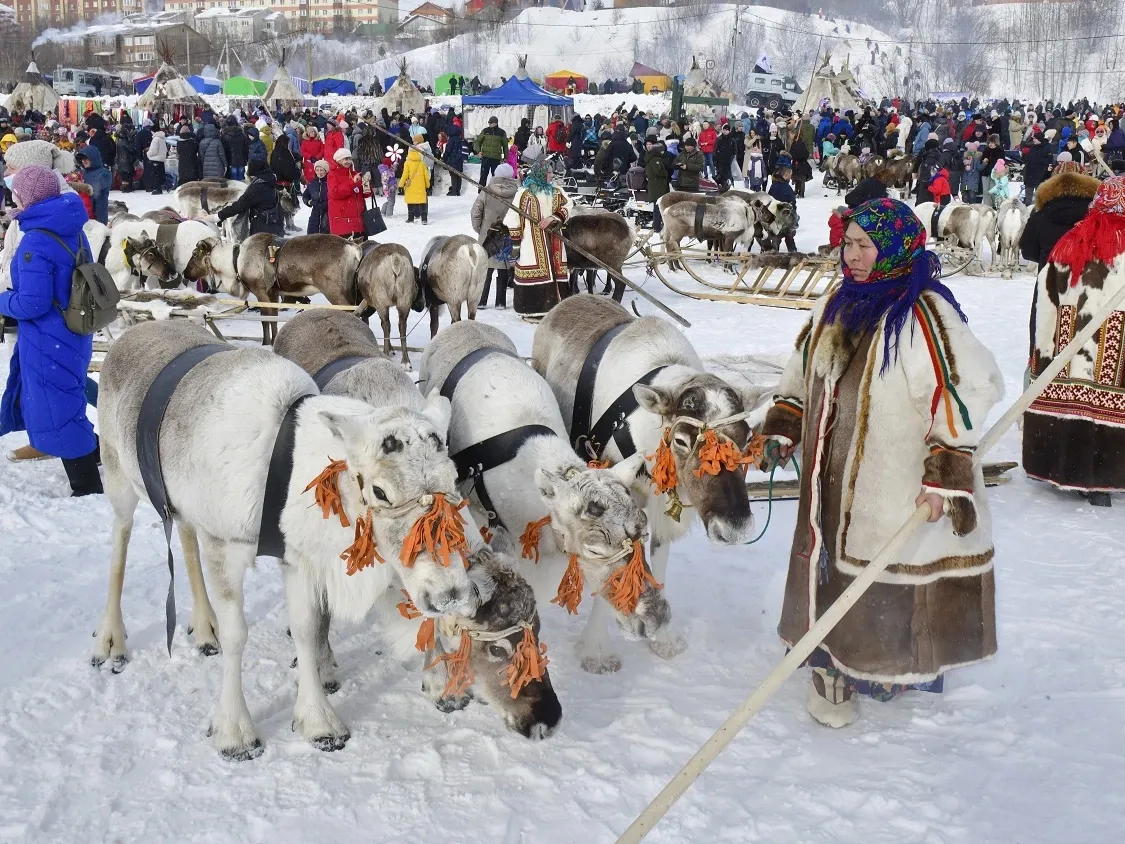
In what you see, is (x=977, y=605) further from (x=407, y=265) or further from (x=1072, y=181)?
(x=407, y=265)

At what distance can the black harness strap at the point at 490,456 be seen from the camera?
11.4 ft

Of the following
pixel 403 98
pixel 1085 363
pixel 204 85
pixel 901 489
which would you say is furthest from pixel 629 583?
pixel 204 85

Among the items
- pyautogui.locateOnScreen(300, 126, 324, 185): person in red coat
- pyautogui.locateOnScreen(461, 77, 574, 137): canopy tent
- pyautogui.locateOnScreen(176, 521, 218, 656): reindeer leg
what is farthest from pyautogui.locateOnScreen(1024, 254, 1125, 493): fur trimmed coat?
pyautogui.locateOnScreen(461, 77, 574, 137): canopy tent

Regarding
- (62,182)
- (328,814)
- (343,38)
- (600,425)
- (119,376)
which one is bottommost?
(328,814)

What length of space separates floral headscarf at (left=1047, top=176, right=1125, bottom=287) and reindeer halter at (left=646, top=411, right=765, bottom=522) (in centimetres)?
280

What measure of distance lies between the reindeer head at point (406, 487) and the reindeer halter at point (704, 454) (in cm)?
99

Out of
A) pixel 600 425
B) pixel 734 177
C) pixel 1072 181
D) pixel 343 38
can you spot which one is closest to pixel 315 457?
pixel 600 425

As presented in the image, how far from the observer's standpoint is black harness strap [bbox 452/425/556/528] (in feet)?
11.4

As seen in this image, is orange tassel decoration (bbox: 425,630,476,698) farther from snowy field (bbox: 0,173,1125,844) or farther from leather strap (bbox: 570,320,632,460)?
leather strap (bbox: 570,320,632,460)

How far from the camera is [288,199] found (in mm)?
12688

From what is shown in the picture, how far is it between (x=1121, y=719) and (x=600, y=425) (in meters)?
2.19

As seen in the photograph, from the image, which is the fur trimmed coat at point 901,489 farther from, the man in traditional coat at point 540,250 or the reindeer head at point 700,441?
the man in traditional coat at point 540,250

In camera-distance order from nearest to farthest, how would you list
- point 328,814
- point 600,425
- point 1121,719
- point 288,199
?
point 328,814 < point 1121,719 < point 600,425 < point 288,199

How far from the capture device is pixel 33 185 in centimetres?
457
